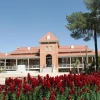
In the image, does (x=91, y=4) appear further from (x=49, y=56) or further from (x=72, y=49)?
(x=49, y=56)

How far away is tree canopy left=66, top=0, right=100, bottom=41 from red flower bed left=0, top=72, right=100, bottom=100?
98.7ft

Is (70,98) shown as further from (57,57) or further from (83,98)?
(57,57)

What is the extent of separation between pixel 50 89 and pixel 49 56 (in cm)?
5366

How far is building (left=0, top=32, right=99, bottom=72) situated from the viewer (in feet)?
191

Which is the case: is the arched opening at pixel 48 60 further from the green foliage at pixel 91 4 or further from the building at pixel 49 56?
the green foliage at pixel 91 4

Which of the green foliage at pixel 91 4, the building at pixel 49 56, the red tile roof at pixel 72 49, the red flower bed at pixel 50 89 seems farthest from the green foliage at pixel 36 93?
the red tile roof at pixel 72 49

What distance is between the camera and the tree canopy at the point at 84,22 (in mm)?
38719

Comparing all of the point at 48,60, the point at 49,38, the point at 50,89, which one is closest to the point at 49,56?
the point at 48,60

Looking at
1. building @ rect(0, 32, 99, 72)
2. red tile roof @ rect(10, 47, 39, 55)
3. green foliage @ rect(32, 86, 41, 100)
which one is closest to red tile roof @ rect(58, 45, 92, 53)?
building @ rect(0, 32, 99, 72)

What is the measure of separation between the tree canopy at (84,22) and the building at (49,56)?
16286 millimetres

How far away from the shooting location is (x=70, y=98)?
6.92 meters

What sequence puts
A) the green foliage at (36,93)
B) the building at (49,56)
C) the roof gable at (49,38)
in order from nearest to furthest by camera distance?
the green foliage at (36,93), the building at (49,56), the roof gable at (49,38)

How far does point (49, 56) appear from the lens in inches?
2381

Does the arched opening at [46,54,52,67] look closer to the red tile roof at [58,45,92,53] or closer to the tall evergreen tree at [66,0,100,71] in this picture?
the red tile roof at [58,45,92,53]
